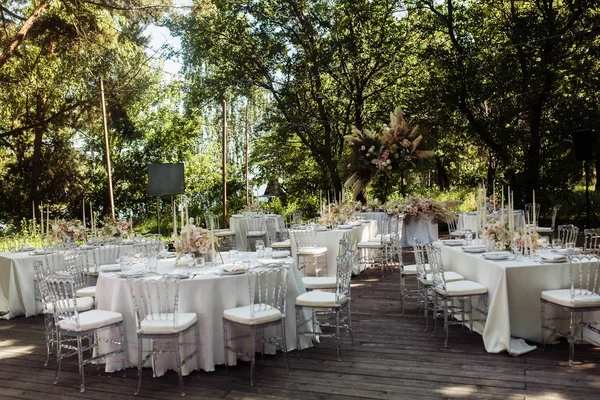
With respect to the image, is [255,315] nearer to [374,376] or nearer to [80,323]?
[374,376]

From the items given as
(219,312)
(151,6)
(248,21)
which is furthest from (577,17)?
(219,312)

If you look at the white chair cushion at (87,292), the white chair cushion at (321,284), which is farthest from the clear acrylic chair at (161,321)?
the white chair cushion at (321,284)

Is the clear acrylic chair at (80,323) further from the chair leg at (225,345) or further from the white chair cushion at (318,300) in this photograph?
the white chair cushion at (318,300)

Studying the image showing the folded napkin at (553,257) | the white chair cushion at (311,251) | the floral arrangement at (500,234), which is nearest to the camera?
the folded napkin at (553,257)

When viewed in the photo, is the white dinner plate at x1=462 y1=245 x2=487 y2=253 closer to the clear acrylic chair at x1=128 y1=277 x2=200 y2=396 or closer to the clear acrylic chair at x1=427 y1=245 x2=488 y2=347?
the clear acrylic chair at x1=427 y1=245 x2=488 y2=347

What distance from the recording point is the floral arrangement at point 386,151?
11.4 m

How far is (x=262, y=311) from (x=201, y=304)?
1.82ft

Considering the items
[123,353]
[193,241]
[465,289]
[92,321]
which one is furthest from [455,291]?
[92,321]

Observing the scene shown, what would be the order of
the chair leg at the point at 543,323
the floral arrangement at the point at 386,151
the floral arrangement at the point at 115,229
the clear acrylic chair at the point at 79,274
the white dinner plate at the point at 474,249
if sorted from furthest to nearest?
the floral arrangement at the point at 386,151, the floral arrangement at the point at 115,229, the white dinner plate at the point at 474,249, the clear acrylic chair at the point at 79,274, the chair leg at the point at 543,323

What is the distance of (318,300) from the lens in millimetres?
4922

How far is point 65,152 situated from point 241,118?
7228 mm

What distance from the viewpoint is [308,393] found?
414cm

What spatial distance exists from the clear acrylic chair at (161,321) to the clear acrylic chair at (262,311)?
0.32 meters

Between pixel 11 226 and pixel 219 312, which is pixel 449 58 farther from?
pixel 11 226
